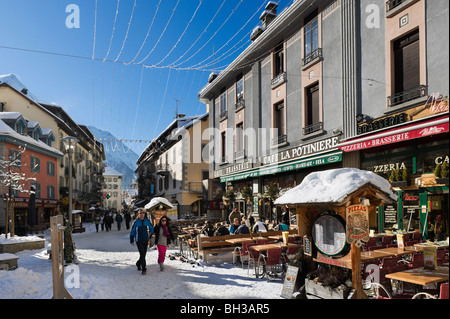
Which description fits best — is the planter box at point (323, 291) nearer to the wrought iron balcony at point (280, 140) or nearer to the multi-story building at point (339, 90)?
the multi-story building at point (339, 90)

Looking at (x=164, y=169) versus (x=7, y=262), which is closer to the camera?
(x=7, y=262)


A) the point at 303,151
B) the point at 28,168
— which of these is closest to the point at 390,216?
the point at 303,151

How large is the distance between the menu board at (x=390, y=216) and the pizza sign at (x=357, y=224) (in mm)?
6528

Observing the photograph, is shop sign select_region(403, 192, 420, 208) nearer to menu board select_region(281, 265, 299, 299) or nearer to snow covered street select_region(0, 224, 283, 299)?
snow covered street select_region(0, 224, 283, 299)

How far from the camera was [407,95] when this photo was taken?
10.5 m

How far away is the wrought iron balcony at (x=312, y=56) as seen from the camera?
14.4m

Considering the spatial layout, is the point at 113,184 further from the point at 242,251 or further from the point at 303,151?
the point at 242,251

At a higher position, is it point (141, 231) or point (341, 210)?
point (341, 210)

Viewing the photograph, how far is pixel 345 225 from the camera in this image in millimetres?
5594

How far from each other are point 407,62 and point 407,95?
3.68 ft

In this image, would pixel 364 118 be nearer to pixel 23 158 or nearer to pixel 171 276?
pixel 171 276

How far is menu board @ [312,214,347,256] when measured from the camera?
5.69 meters

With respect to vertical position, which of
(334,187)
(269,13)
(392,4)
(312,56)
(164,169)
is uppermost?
(269,13)
